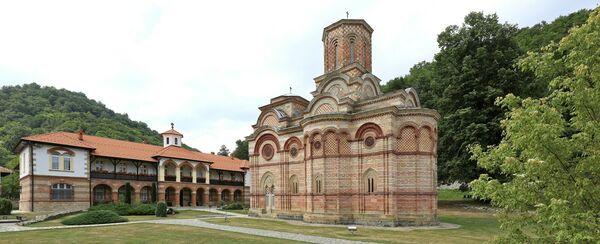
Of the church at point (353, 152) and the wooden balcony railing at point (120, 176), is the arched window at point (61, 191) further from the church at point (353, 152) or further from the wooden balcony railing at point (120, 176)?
the church at point (353, 152)

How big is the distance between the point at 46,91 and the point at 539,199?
354ft

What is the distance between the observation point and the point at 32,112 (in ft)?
249

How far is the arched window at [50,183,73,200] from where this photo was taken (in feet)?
96.4

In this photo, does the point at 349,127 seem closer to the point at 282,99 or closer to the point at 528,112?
the point at 282,99

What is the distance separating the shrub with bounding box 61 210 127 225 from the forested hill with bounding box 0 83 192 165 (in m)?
43.1

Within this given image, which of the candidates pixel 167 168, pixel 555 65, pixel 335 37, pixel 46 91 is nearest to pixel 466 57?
pixel 335 37

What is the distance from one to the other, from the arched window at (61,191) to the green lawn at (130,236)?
1523 centimetres

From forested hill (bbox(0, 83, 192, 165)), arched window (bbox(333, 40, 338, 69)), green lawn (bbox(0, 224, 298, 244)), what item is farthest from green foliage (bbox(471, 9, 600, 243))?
forested hill (bbox(0, 83, 192, 165))

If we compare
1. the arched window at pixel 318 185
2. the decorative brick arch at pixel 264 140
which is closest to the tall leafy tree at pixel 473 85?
the arched window at pixel 318 185

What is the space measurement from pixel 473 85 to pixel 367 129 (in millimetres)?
12363

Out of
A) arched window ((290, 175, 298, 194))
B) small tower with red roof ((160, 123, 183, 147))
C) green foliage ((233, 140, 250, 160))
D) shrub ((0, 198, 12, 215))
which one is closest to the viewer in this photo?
shrub ((0, 198, 12, 215))

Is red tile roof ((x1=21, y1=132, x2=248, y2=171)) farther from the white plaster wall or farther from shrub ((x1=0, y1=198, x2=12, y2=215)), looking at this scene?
shrub ((x1=0, y1=198, x2=12, y2=215))

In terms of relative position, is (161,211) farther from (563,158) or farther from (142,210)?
(563,158)

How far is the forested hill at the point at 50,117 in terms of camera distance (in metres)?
61.7
